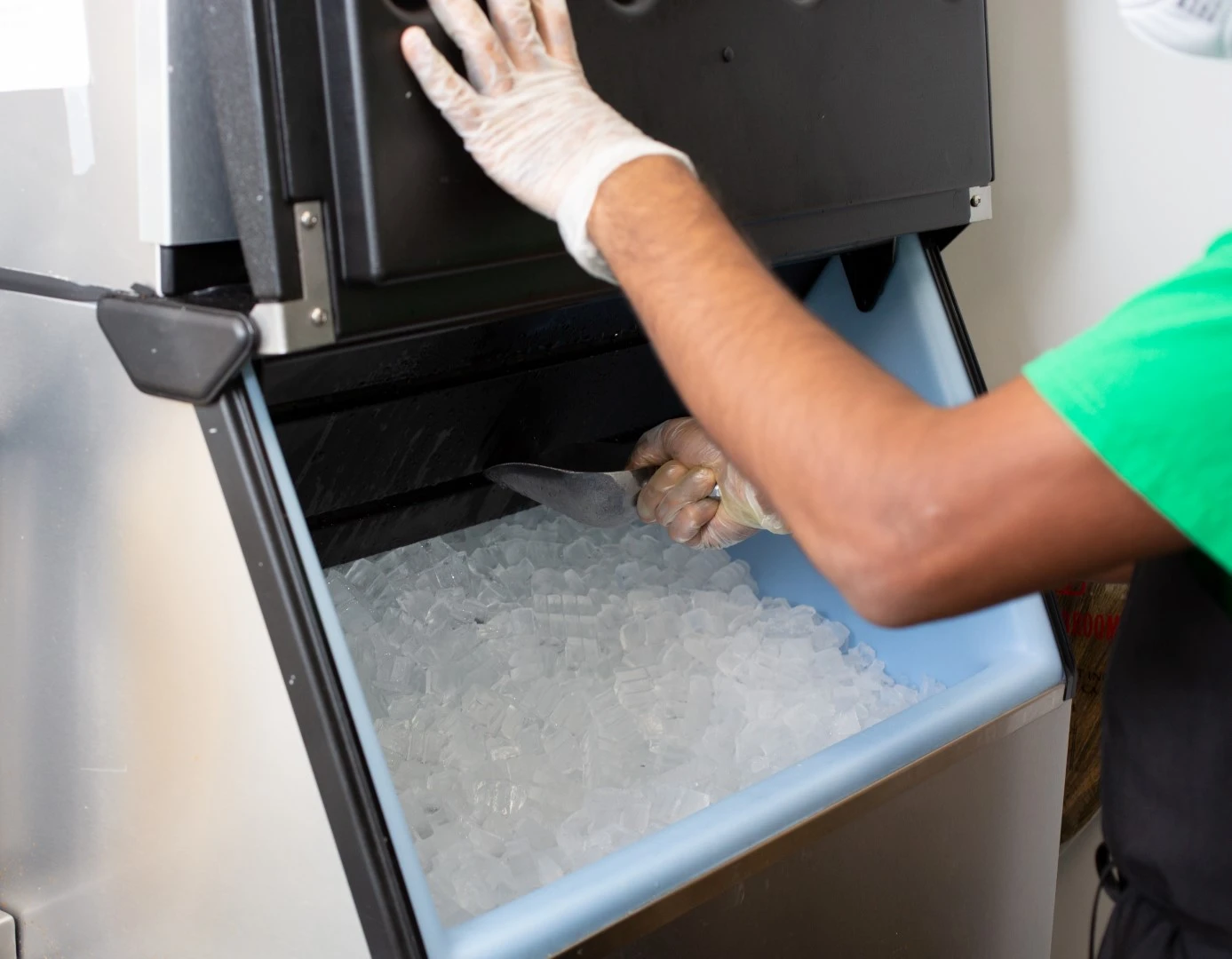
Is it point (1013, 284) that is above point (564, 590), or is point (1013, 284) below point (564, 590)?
above

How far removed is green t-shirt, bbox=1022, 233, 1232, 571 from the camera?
652 mm

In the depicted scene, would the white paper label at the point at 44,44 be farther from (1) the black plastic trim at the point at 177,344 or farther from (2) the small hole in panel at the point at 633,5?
(2) the small hole in panel at the point at 633,5

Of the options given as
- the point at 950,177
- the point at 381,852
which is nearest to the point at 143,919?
the point at 381,852

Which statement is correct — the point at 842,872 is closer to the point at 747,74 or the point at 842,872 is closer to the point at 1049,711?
the point at 1049,711

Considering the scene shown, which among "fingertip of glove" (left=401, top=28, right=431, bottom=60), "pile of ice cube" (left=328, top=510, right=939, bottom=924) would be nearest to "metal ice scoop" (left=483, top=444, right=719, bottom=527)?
"pile of ice cube" (left=328, top=510, right=939, bottom=924)

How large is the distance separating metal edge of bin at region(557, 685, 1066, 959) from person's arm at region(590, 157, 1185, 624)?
0.37m

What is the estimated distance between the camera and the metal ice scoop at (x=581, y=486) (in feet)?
4.72

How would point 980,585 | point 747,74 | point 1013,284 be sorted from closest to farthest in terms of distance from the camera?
point 980,585
point 747,74
point 1013,284

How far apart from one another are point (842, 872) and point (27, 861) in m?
0.84

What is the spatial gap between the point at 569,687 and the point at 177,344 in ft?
2.37

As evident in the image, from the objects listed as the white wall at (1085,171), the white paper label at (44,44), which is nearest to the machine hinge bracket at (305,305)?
the white paper label at (44,44)

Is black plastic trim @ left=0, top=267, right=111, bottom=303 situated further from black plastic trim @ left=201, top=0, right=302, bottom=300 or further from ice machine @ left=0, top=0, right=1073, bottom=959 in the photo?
black plastic trim @ left=201, top=0, right=302, bottom=300

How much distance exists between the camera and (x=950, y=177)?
1.32 meters

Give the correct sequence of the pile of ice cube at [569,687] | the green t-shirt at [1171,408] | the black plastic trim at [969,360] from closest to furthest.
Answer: the green t-shirt at [1171,408], the pile of ice cube at [569,687], the black plastic trim at [969,360]
